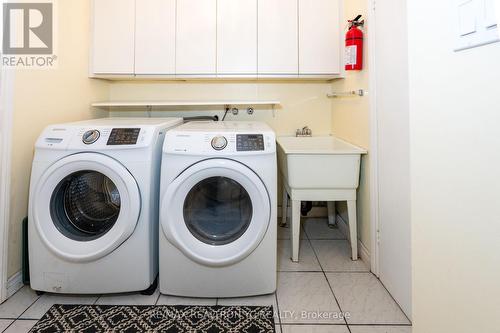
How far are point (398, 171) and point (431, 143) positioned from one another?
0.83 meters

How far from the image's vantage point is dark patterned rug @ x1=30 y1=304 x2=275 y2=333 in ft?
4.42

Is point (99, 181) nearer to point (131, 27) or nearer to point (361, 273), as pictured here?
point (131, 27)

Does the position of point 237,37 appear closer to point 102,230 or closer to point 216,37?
point 216,37

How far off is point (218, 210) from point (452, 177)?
1152 millimetres

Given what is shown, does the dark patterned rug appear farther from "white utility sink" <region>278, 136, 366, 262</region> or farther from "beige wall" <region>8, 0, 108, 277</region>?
"white utility sink" <region>278, 136, 366, 262</region>

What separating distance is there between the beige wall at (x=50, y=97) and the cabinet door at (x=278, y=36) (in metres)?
1.35

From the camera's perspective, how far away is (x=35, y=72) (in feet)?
5.66

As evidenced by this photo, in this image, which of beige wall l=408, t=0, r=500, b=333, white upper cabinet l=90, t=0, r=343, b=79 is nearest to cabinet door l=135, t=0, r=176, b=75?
white upper cabinet l=90, t=0, r=343, b=79

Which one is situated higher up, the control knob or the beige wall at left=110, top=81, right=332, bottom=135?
the beige wall at left=110, top=81, right=332, bottom=135

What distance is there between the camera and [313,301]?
5.09 ft

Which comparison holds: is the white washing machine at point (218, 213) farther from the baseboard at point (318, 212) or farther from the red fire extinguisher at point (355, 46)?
the baseboard at point (318, 212)

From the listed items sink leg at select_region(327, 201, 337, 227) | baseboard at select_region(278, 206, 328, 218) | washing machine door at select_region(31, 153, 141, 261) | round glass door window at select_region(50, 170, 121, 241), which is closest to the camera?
washing machine door at select_region(31, 153, 141, 261)

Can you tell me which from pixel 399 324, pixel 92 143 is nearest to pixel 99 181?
pixel 92 143

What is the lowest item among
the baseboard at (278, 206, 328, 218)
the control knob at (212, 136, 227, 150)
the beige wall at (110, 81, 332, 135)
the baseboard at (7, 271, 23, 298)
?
the baseboard at (7, 271, 23, 298)
